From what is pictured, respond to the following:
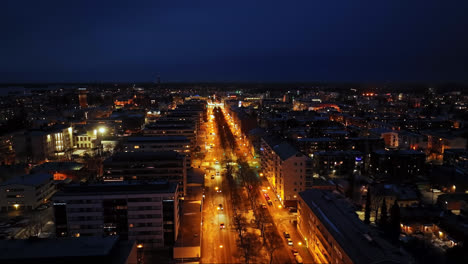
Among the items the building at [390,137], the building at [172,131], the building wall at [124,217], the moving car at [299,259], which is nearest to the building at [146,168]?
the building wall at [124,217]

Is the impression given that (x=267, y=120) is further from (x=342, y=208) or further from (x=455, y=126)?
A: (x=342, y=208)

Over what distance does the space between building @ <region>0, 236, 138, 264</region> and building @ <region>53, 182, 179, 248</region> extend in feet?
5.73

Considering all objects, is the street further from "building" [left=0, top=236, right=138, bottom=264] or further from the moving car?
"building" [left=0, top=236, right=138, bottom=264]

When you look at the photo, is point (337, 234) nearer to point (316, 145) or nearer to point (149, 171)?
point (149, 171)

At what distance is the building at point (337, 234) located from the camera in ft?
19.5

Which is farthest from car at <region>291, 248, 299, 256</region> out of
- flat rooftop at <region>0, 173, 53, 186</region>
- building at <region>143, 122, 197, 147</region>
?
building at <region>143, 122, 197, 147</region>

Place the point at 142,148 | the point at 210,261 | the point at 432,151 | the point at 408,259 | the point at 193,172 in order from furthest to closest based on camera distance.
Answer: the point at 432,151, the point at 142,148, the point at 193,172, the point at 210,261, the point at 408,259

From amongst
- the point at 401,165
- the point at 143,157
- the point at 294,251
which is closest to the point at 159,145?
the point at 143,157

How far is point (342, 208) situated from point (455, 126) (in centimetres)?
2124

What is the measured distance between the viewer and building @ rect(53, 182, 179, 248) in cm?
828

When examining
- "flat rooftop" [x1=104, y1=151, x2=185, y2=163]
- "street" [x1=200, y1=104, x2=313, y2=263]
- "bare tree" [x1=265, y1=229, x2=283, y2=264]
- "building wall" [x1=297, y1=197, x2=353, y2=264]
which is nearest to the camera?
"building wall" [x1=297, y1=197, x2=353, y2=264]

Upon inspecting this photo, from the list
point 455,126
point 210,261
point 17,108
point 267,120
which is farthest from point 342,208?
point 17,108

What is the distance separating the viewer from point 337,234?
674 centimetres

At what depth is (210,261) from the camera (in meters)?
7.82
